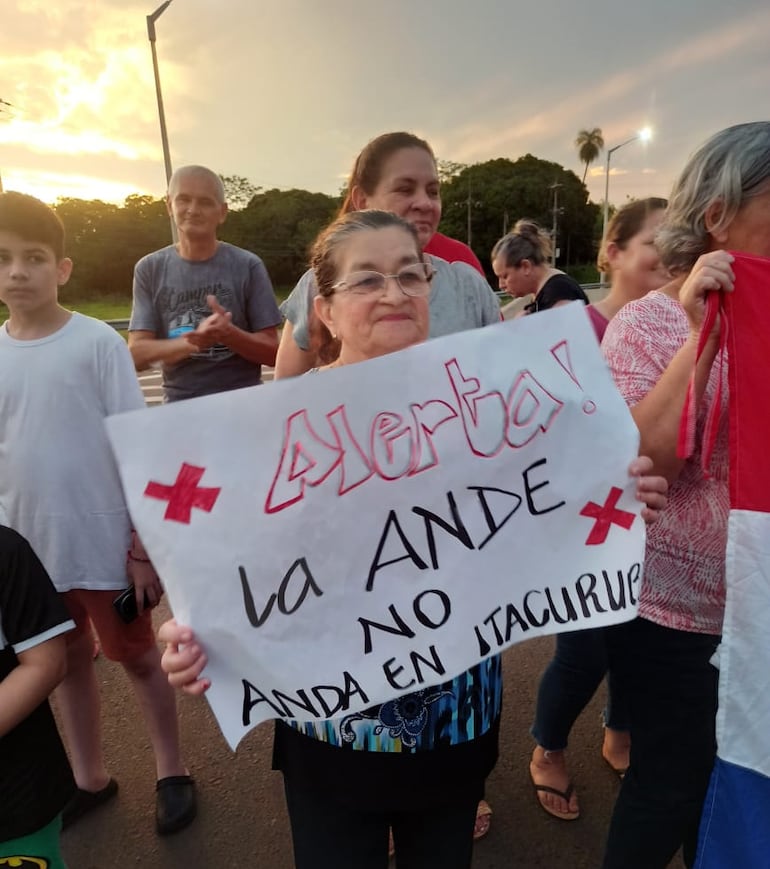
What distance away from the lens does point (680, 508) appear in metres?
1.37

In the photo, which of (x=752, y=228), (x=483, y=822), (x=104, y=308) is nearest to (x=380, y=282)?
(x=752, y=228)

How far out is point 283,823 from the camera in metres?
2.14

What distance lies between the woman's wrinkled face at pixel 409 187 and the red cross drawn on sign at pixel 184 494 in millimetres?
1095

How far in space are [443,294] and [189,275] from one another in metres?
1.63

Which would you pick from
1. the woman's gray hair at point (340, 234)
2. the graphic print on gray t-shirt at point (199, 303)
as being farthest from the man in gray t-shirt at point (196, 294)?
the woman's gray hair at point (340, 234)

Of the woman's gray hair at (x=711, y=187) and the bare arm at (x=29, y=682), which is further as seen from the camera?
the bare arm at (x=29, y=682)

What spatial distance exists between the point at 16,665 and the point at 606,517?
1400 millimetres

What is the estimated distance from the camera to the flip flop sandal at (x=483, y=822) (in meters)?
2.06

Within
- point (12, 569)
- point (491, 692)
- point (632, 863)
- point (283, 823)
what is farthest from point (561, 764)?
point (12, 569)

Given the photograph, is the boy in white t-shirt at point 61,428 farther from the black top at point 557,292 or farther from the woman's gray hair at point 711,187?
the black top at point 557,292

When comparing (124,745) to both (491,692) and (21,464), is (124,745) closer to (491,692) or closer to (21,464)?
(21,464)

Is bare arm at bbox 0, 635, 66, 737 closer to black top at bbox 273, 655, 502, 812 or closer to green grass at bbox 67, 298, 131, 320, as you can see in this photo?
black top at bbox 273, 655, 502, 812

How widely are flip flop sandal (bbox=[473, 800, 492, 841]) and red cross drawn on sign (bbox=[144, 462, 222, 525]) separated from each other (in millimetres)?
1681

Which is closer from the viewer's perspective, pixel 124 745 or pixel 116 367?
pixel 116 367
